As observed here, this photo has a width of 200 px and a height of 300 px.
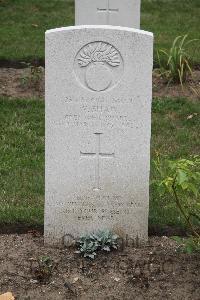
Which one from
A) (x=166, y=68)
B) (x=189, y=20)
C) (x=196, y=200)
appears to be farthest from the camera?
(x=189, y=20)

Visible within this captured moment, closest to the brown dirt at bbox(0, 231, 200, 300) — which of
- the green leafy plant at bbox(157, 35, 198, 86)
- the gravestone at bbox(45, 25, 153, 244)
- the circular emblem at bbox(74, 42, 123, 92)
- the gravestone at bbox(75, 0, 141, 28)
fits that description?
the gravestone at bbox(45, 25, 153, 244)

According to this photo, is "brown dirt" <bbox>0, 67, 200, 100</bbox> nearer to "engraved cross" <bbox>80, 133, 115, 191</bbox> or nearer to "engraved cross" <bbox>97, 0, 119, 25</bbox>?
"engraved cross" <bbox>97, 0, 119, 25</bbox>

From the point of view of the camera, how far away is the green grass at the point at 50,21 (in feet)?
34.2

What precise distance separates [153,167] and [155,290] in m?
2.11

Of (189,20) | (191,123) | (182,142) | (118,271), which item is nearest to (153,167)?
(182,142)

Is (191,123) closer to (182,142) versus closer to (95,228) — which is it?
(182,142)

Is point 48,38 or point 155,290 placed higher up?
point 48,38

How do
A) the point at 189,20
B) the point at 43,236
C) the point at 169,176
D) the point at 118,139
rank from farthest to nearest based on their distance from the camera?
the point at 189,20
the point at 43,236
the point at 118,139
the point at 169,176

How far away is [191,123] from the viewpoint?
8023 millimetres

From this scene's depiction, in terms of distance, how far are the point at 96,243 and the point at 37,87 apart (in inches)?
160

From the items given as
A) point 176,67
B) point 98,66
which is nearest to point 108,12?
point 176,67

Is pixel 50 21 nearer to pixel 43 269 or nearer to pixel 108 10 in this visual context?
pixel 108 10

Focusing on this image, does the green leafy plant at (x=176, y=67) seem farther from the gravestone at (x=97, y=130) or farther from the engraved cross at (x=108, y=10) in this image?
the gravestone at (x=97, y=130)

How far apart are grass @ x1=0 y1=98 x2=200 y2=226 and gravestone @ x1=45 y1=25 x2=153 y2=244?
48 cm
